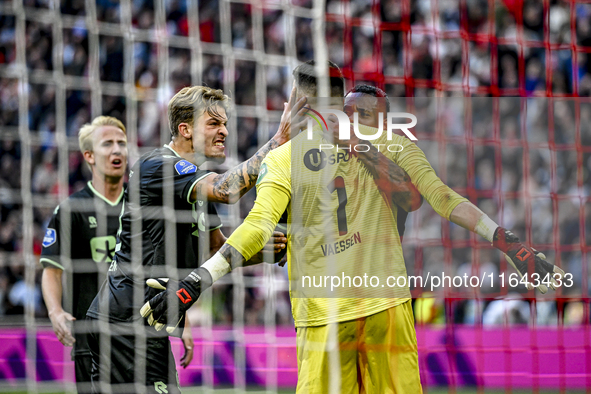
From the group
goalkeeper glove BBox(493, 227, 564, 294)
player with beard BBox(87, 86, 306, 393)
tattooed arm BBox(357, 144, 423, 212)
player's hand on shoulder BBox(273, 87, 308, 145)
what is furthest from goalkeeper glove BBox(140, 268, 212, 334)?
goalkeeper glove BBox(493, 227, 564, 294)

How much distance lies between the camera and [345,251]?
287 cm

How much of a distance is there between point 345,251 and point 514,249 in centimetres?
70

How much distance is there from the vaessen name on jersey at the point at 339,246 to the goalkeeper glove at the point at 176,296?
20.9 inches

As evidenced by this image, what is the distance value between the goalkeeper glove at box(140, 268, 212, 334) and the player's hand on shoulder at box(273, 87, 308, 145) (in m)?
0.73

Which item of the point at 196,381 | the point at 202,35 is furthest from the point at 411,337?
the point at 202,35

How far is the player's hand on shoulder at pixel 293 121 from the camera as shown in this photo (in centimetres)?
296

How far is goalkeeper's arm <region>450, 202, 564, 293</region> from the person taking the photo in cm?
261

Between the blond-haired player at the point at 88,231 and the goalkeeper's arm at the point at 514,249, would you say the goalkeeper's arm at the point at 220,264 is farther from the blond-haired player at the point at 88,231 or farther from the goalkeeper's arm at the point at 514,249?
the blond-haired player at the point at 88,231

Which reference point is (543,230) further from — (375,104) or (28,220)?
(28,220)

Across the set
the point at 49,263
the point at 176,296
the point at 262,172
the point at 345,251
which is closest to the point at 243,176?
the point at 262,172

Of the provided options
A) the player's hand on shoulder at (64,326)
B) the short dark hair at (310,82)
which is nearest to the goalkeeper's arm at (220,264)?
the short dark hair at (310,82)

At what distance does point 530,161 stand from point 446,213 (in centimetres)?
394

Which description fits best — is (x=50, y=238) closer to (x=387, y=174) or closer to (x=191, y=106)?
(x=191, y=106)

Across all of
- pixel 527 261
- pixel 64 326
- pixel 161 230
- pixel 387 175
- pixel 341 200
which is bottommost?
pixel 64 326
